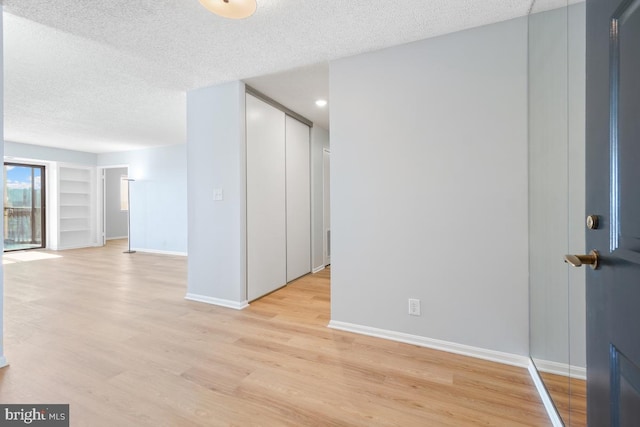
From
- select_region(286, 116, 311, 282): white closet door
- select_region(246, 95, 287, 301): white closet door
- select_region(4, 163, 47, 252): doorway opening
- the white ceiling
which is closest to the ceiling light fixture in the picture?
the white ceiling

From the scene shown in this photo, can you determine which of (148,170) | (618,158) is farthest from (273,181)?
(148,170)

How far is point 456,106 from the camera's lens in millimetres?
2088

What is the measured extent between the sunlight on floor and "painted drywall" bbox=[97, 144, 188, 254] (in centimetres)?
159

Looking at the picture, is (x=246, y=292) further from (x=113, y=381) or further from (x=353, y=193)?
(x=353, y=193)

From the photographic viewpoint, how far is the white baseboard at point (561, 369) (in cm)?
119

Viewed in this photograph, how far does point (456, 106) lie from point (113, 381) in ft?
9.65

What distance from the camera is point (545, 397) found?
5.12ft

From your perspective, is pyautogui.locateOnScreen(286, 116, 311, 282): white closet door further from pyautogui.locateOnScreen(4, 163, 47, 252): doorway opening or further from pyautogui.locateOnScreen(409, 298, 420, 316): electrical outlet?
pyautogui.locateOnScreen(4, 163, 47, 252): doorway opening

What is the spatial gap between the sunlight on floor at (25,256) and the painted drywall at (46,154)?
7.05ft

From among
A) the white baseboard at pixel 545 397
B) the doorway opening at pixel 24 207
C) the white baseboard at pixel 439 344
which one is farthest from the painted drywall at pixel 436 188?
the doorway opening at pixel 24 207

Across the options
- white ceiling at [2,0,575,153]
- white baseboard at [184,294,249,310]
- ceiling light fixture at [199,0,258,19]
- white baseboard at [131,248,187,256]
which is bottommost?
white baseboard at [184,294,249,310]

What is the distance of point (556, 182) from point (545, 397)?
3.87ft

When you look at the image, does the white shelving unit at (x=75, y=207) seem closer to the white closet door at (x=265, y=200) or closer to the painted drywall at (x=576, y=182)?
the white closet door at (x=265, y=200)

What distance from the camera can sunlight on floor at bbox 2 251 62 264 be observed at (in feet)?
18.7
